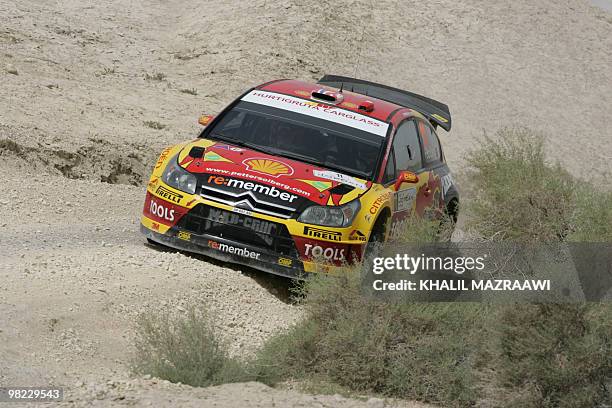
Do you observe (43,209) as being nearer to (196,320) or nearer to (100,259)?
(100,259)

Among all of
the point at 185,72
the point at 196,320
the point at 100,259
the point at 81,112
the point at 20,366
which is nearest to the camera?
the point at 20,366

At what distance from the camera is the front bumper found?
1019 centimetres

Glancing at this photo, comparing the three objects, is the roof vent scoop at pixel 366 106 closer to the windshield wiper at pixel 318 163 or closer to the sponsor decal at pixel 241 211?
the windshield wiper at pixel 318 163

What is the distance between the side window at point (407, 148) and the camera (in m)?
11.8

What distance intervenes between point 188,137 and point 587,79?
1381 centimetres

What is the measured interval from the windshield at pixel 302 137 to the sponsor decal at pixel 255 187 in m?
0.85

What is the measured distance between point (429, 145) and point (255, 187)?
3258mm

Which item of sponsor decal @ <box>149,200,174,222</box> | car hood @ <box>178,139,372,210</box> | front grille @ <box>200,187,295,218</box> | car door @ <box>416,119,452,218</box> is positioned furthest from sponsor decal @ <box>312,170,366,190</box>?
sponsor decal @ <box>149,200,174,222</box>

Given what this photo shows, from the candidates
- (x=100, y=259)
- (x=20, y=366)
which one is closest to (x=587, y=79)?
(x=100, y=259)

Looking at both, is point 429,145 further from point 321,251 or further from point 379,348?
point 379,348

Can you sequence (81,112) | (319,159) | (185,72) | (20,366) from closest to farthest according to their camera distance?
(20,366) < (319,159) < (81,112) < (185,72)

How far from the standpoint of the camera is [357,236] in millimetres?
10289

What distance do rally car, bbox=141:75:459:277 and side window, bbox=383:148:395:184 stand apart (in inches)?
0.8

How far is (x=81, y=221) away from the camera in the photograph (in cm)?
1206
